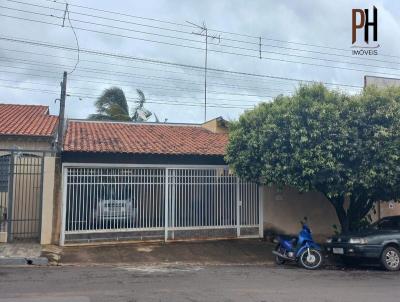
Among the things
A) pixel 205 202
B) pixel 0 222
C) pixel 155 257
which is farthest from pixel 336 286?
pixel 0 222

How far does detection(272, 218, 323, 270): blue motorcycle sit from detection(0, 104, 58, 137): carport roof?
847 centimetres

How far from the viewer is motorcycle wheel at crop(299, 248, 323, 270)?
10695 millimetres

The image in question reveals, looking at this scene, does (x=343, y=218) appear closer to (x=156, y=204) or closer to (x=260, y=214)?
(x=260, y=214)

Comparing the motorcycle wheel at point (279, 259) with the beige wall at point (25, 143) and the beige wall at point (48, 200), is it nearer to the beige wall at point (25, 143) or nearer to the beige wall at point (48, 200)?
the beige wall at point (48, 200)

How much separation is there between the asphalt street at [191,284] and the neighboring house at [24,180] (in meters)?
3.21

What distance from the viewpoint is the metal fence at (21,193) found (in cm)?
1252

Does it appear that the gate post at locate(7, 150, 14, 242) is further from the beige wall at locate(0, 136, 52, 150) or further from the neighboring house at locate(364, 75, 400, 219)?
the neighboring house at locate(364, 75, 400, 219)

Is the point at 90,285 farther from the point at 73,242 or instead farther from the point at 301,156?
the point at 301,156

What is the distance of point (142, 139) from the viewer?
15.2 meters

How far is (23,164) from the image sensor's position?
12820 millimetres

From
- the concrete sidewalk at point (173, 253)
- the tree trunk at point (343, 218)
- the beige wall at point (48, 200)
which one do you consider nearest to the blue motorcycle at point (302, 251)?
the concrete sidewalk at point (173, 253)

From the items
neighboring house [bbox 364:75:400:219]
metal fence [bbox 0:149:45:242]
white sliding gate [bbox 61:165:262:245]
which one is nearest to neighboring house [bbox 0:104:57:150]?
metal fence [bbox 0:149:45:242]

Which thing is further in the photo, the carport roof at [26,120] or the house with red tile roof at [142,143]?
the carport roof at [26,120]

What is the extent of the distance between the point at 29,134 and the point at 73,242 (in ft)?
13.8
